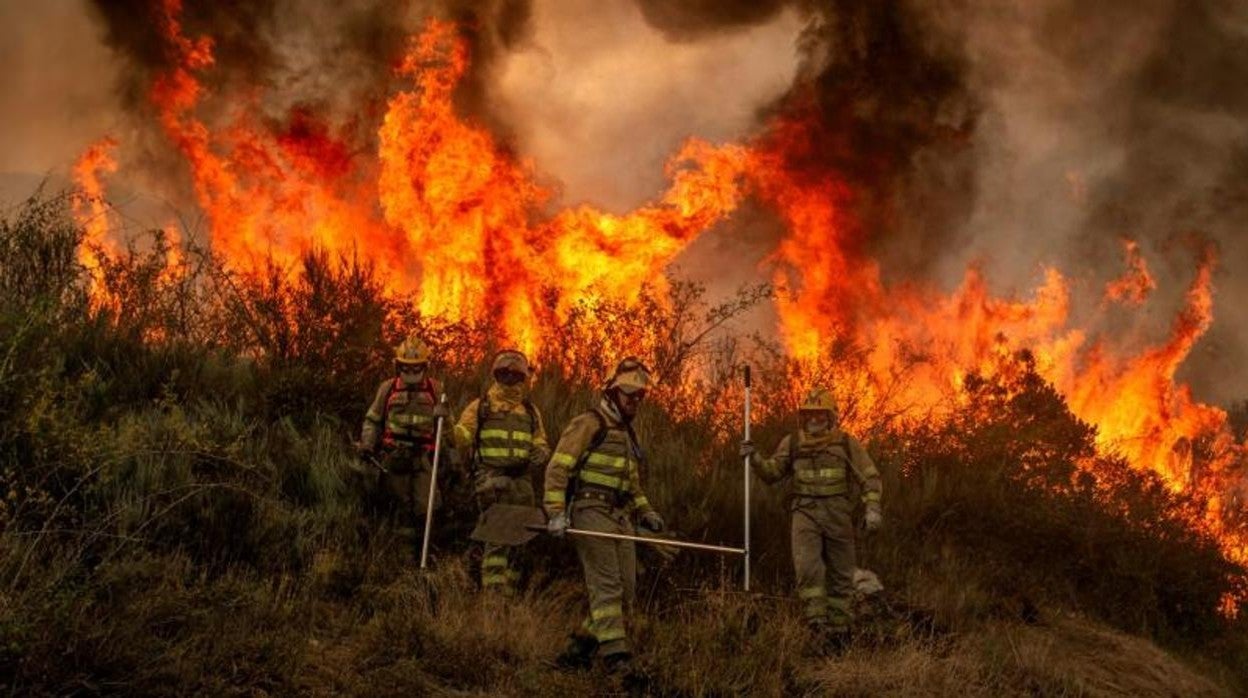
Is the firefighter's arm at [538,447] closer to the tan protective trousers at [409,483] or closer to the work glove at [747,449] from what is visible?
the tan protective trousers at [409,483]

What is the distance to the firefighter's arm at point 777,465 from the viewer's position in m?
9.34

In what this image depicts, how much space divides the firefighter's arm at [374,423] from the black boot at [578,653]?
3397mm

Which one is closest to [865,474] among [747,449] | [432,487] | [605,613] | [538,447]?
[747,449]

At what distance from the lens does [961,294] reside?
22.7 metres

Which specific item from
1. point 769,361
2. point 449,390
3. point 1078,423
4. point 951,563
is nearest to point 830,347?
point 769,361

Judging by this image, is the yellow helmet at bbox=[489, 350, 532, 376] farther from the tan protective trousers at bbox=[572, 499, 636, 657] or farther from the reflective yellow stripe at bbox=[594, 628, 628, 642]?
the reflective yellow stripe at bbox=[594, 628, 628, 642]

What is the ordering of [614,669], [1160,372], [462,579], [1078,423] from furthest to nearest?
[1160,372]
[1078,423]
[462,579]
[614,669]

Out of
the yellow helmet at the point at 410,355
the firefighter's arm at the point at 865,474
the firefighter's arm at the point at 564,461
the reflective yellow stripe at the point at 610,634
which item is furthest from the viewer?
the yellow helmet at the point at 410,355

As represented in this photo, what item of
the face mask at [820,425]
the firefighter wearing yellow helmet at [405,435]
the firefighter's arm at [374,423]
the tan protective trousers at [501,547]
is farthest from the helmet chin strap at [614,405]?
the firefighter's arm at [374,423]

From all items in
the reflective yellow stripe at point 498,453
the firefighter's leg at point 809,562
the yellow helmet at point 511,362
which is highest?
the yellow helmet at point 511,362

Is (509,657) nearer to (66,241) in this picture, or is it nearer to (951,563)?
(951,563)

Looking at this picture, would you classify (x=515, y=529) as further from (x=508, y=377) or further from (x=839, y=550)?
(x=839, y=550)

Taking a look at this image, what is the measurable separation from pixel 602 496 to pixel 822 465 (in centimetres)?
270

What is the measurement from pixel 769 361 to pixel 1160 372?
1354 centimetres
